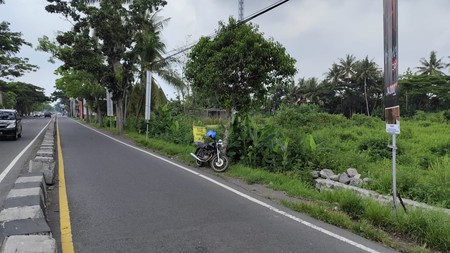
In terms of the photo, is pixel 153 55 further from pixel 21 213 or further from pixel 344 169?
pixel 21 213

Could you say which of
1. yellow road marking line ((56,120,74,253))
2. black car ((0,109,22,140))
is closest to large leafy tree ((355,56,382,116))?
black car ((0,109,22,140))

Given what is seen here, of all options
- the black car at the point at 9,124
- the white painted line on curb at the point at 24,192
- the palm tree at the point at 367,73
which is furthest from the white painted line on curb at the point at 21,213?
the palm tree at the point at 367,73

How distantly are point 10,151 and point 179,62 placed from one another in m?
19.6

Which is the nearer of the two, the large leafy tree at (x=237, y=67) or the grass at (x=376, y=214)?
the grass at (x=376, y=214)

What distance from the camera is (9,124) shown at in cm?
2064

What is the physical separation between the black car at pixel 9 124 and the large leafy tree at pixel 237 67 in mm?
13860

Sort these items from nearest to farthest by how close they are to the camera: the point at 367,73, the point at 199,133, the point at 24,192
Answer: the point at 24,192 < the point at 199,133 < the point at 367,73

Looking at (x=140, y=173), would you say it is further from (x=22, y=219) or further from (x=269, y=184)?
(x=22, y=219)

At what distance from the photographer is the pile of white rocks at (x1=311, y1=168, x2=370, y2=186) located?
10.7 m

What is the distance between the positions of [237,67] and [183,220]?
5.99 metres

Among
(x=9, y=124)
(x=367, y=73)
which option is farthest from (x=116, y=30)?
(x=367, y=73)

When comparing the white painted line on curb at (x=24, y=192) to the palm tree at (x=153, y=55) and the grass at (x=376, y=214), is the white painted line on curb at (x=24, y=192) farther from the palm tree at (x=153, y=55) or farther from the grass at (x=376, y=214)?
the palm tree at (x=153, y=55)

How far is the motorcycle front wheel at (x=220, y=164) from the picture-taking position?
10992mm

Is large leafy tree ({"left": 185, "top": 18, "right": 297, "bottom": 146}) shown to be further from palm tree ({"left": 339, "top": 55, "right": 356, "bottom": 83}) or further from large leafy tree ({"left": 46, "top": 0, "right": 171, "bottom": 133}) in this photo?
palm tree ({"left": 339, "top": 55, "right": 356, "bottom": 83})
